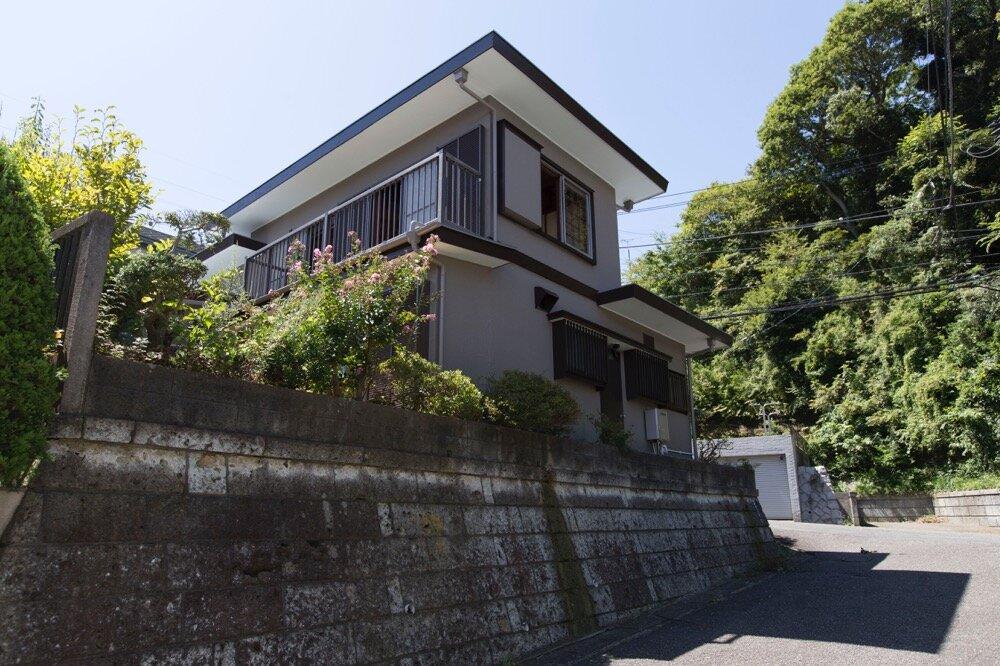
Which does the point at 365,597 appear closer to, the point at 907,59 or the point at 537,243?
the point at 537,243

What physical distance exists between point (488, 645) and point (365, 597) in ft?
3.94

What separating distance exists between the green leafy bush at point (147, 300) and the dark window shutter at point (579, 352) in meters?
5.86

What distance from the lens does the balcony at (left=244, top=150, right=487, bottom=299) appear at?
884 cm

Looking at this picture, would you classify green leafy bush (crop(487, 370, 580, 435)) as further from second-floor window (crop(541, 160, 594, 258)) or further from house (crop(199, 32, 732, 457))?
second-floor window (crop(541, 160, 594, 258))

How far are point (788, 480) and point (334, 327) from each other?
20.2 meters

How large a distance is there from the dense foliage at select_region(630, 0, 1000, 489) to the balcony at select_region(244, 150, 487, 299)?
1151 cm

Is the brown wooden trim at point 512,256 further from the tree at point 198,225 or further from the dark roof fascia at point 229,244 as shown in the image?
the dark roof fascia at point 229,244

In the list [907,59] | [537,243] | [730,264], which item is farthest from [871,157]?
[537,243]

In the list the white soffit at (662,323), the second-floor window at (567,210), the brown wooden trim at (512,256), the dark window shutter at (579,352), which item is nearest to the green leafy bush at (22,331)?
the brown wooden trim at (512,256)

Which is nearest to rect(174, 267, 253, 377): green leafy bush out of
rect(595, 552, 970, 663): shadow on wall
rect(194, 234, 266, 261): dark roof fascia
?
rect(595, 552, 970, 663): shadow on wall

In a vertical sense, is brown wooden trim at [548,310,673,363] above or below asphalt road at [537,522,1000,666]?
above

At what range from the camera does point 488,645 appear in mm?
4945

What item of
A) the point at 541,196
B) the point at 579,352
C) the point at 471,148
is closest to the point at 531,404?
the point at 579,352

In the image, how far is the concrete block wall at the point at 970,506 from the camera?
17031mm
